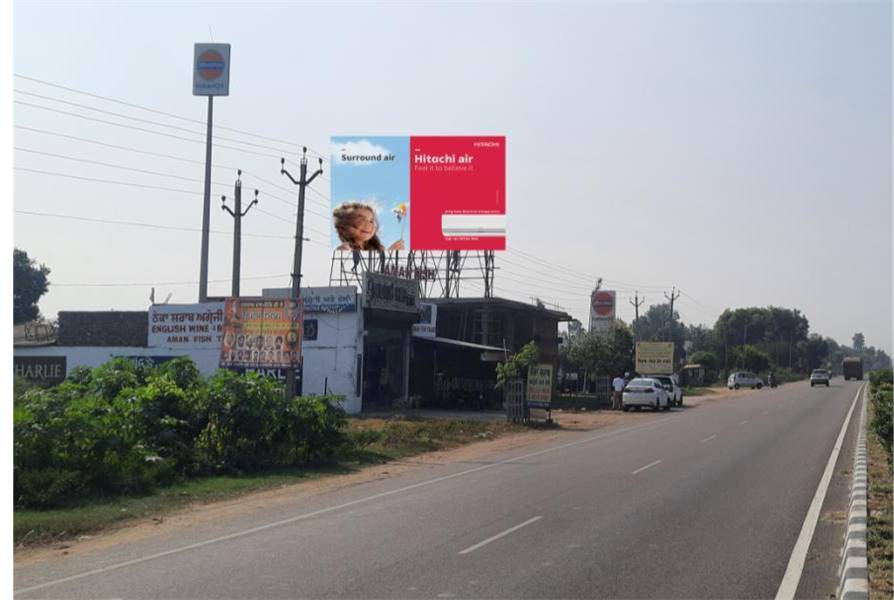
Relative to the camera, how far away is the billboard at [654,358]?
69.2 metres

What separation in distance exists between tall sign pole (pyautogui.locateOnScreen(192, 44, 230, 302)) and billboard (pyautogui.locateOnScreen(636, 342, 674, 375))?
39233 mm

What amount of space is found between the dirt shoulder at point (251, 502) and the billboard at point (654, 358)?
136 feet

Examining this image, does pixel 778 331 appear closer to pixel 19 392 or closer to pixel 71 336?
pixel 71 336

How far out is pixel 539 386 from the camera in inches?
1378

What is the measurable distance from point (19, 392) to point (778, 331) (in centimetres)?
16799

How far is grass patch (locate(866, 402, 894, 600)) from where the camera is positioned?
8.54 meters

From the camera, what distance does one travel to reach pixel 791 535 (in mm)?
11195

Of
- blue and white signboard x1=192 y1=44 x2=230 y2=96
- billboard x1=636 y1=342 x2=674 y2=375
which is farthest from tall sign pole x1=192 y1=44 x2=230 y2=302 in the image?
billboard x1=636 y1=342 x2=674 y2=375

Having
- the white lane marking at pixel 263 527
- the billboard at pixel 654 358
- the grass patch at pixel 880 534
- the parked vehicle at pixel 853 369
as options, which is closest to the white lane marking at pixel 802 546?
the grass patch at pixel 880 534

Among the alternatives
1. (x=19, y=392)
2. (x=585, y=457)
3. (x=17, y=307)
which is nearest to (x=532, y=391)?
(x=585, y=457)

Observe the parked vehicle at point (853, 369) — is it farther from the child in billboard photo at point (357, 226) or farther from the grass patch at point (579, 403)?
the child in billboard photo at point (357, 226)

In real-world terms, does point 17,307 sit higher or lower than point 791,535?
higher

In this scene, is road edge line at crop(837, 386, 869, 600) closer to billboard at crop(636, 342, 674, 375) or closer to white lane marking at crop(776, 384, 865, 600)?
white lane marking at crop(776, 384, 865, 600)

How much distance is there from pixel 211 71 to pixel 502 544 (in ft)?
110
